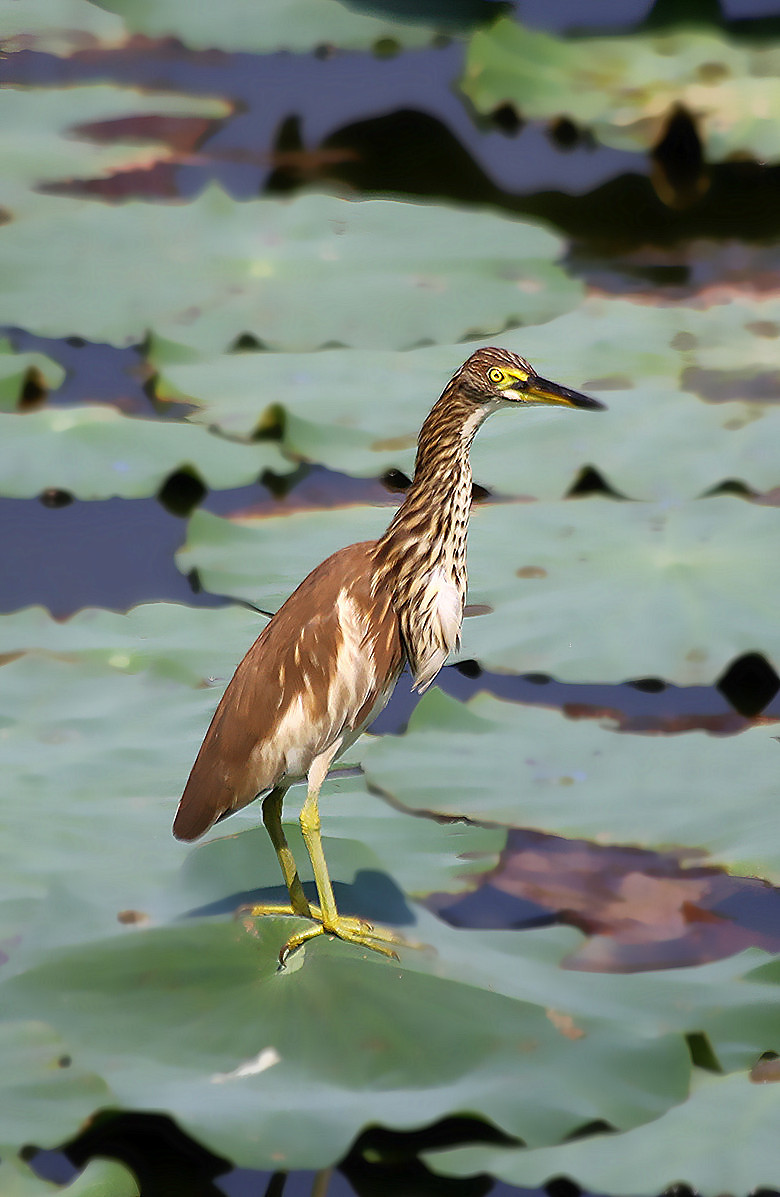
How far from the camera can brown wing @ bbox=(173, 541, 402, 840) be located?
317 centimetres

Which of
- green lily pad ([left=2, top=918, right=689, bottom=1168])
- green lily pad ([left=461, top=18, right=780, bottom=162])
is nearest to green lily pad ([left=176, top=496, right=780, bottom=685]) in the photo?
green lily pad ([left=2, top=918, right=689, bottom=1168])

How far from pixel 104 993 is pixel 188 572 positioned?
5.97 ft

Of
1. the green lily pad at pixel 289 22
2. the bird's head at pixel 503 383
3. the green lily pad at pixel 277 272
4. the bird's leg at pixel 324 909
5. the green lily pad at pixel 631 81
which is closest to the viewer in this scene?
the bird's leg at pixel 324 909

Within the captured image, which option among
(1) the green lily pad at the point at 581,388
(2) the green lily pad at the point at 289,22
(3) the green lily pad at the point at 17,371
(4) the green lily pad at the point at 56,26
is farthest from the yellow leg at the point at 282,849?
(4) the green lily pad at the point at 56,26

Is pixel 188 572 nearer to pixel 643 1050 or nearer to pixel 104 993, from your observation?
pixel 104 993

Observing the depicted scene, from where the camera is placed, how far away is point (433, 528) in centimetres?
338

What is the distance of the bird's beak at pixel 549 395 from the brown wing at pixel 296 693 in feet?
1.62

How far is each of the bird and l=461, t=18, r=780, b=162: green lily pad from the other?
4.02 meters

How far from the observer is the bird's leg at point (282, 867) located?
3.23 m

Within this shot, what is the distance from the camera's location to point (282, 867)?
330 centimetres

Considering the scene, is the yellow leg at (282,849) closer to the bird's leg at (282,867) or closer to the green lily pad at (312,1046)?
the bird's leg at (282,867)

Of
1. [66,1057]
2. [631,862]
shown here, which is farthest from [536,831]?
[66,1057]

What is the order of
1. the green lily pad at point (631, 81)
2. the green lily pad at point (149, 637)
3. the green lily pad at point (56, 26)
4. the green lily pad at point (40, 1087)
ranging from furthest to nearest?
the green lily pad at point (56, 26) < the green lily pad at point (631, 81) < the green lily pad at point (149, 637) < the green lily pad at point (40, 1087)

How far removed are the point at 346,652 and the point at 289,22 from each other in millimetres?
5123
